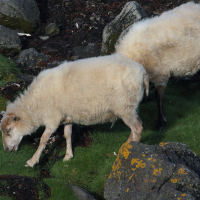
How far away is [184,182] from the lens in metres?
3.88

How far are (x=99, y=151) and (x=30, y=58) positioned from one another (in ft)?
18.0

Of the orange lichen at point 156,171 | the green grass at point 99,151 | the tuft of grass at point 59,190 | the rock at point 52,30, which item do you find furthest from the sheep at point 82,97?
the rock at point 52,30

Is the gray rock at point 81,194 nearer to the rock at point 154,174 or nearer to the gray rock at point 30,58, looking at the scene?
the rock at point 154,174

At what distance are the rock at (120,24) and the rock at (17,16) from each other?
432cm

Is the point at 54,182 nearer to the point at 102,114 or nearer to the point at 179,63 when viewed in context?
the point at 102,114

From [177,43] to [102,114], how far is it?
2.69 m

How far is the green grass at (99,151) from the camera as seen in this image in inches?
217

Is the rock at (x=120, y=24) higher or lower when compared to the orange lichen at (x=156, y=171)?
higher

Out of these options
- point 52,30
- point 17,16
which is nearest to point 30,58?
point 52,30

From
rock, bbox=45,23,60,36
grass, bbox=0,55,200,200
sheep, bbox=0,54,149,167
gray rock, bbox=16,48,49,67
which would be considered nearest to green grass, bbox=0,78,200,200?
grass, bbox=0,55,200,200

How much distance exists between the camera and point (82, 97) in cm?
566

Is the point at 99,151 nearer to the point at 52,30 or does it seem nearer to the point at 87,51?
the point at 87,51

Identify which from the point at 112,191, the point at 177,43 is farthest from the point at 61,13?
the point at 112,191

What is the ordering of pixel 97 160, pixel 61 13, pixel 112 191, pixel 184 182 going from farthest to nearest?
pixel 61 13 → pixel 97 160 → pixel 112 191 → pixel 184 182
